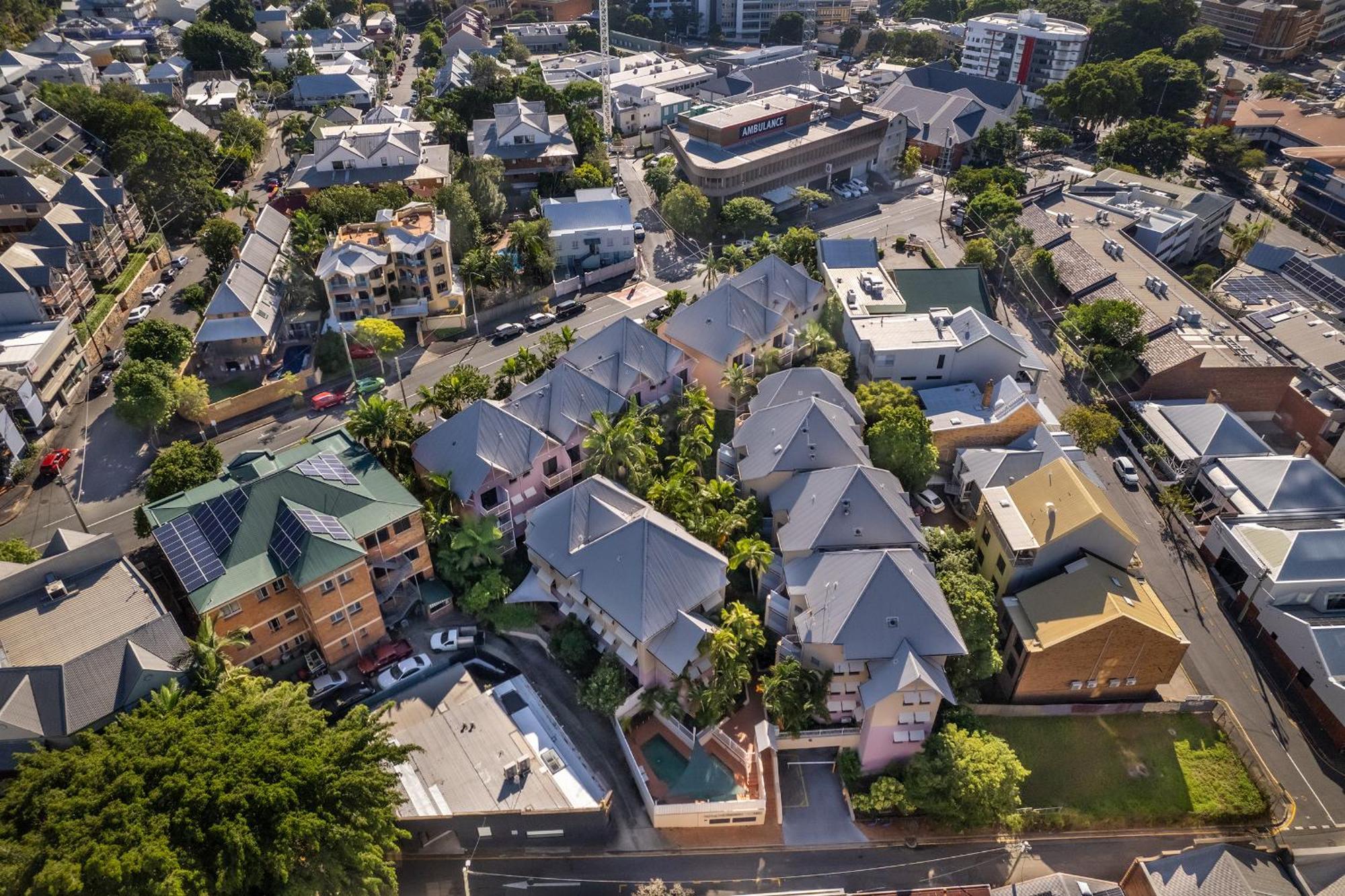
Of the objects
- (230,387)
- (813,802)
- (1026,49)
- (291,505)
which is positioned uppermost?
(1026,49)

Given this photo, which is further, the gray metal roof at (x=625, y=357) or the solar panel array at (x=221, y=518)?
the gray metal roof at (x=625, y=357)

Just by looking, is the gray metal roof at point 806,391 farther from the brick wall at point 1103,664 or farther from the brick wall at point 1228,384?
the brick wall at point 1228,384

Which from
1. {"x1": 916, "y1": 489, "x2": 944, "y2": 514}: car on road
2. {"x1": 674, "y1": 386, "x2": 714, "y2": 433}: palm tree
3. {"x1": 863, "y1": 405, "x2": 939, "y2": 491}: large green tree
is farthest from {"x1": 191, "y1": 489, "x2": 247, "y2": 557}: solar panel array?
{"x1": 916, "y1": 489, "x2": 944, "y2": 514}: car on road

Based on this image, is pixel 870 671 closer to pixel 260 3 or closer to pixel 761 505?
pixel 761 505

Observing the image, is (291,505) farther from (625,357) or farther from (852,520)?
(852,520)

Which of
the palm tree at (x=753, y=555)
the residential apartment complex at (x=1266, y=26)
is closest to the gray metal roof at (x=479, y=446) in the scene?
the palm tree at (x=753, y=555)

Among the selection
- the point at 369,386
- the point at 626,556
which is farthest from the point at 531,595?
the point at 369,386
